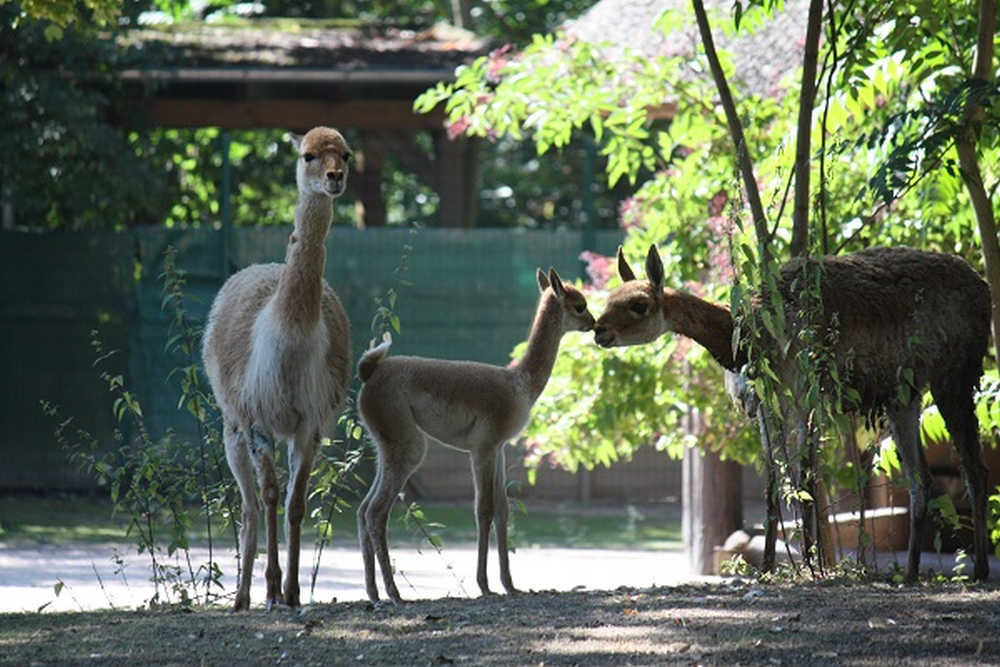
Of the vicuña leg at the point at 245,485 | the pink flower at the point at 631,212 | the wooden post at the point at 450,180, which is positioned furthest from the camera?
the wooden post at the point at 450,180

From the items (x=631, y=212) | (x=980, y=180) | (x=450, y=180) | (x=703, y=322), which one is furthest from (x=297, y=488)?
(x=450, y=180)

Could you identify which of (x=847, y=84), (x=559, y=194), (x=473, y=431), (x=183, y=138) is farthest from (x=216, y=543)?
(x=559, y=194)

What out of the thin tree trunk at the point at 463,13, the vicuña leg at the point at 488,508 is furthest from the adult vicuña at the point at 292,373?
the thin tree trunk at the point at 463,13

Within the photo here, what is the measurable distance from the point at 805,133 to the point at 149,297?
9.70 meters

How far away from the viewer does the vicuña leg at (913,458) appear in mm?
7766

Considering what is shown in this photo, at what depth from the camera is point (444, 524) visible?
543 inches

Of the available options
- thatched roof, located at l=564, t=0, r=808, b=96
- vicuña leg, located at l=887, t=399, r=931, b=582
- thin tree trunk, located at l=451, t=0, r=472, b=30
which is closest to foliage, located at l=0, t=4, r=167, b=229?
thatched roof, located at l=564, t=0, r=808, b=96

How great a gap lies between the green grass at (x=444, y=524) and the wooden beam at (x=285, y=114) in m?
5.05

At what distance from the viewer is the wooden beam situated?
19438 mm

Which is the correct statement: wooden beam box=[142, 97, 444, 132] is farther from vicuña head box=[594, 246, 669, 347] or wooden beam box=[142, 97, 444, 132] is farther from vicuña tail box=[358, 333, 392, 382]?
vicuña tail box=[358, 333, 392, 382]

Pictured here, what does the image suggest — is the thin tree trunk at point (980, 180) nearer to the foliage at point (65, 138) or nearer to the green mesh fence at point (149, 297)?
the green mesh fence at point (149, 297)

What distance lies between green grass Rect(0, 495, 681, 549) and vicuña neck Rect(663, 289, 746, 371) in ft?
19.3

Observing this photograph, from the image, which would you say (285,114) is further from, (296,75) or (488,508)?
(488,508)

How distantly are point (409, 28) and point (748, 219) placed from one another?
1440 centimetres
